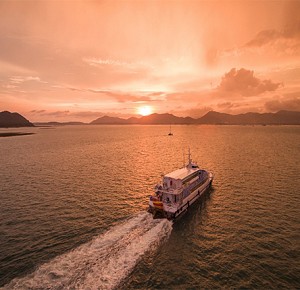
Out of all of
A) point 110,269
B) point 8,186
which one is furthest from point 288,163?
point 8,186

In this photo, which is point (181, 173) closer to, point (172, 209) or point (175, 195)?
point (175, 195)

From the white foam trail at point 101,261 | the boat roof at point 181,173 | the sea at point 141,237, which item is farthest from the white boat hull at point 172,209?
the boat roof at point 181,173

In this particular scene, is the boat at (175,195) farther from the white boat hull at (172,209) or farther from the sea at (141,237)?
the sea at (141,237)

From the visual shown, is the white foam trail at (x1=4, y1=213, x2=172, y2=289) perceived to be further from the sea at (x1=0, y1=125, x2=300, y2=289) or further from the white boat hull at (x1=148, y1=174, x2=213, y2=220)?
the white boat hull at (x1=148, y1=174, x2=213, y2=220)

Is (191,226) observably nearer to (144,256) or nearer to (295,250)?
(144,256)

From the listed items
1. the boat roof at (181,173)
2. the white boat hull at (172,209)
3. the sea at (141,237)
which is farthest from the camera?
the boat roof at (181,173)
